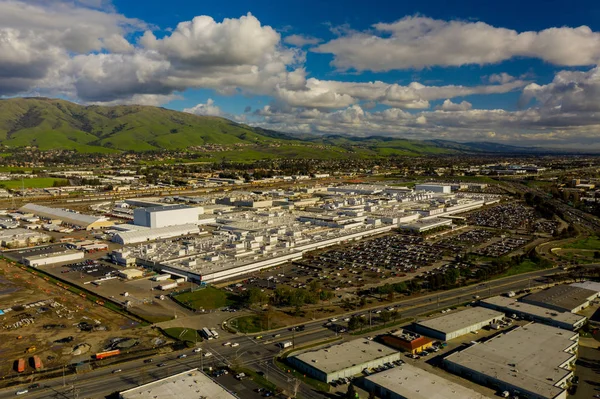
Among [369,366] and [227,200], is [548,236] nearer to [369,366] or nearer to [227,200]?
[369,366]

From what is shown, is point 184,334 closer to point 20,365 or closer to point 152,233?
point 20,365

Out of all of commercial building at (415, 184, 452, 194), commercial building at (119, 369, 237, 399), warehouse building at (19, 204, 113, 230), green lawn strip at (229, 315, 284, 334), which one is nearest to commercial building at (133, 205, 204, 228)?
warehouse building at (19, 204, 113, 230)

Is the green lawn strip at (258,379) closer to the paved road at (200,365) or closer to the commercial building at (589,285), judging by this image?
the paved road at (200,365)

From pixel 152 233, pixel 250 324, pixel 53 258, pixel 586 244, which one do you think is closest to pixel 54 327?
pixel 250 324

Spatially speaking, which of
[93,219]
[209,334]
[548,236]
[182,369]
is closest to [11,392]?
[182,369]

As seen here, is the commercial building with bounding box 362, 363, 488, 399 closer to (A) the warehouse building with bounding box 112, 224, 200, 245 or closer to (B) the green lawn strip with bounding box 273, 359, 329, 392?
(B) the green lawn strip with bounding box 273, 359, 329, 392

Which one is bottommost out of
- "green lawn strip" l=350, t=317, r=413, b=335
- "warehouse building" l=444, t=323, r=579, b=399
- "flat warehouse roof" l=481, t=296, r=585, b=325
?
"green lawn strip" l=350, t=317, r=413, b=335

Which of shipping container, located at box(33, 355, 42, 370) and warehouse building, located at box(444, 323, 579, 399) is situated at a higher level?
warehouse building, located at box(444, 323, 579, 399)

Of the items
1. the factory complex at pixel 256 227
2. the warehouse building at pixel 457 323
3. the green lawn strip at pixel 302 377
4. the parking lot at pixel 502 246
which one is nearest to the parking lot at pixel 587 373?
the warehouse building at pixel 457 323
